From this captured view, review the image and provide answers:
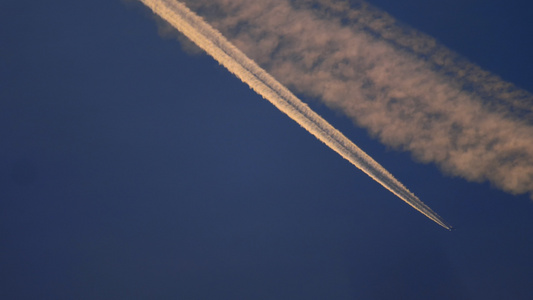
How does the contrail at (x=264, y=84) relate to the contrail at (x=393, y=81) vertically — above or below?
below

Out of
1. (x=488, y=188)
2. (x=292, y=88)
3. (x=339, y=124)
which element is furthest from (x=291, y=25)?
(x=488, y=188)

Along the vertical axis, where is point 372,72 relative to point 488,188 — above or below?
above

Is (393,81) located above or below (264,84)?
above

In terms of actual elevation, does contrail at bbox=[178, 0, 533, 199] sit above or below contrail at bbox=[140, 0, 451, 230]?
above

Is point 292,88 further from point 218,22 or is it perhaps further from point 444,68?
point 444,68

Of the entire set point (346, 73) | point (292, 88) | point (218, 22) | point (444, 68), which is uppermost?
point (444, 68)

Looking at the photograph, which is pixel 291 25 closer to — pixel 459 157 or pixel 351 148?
pixel 351 148
